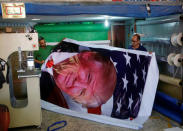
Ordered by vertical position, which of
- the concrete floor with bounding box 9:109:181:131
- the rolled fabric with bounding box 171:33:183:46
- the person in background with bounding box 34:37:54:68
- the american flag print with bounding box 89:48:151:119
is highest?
the rolled fabric with bounding box 171:33:183:46

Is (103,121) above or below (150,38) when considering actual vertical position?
below

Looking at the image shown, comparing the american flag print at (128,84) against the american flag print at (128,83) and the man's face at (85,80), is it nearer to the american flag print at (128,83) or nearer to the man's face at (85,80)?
the american flag print at (128,83)

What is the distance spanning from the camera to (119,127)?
324 cm

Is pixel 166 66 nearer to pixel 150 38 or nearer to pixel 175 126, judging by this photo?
pixel 150 38

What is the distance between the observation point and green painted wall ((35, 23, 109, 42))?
5.23m

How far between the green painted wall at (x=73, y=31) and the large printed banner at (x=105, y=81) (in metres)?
1.67

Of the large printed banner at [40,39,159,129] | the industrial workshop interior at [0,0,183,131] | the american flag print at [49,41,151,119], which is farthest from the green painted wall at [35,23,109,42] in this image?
the american flag print at [49,41,151,119]

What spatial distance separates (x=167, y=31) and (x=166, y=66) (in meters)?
0.72

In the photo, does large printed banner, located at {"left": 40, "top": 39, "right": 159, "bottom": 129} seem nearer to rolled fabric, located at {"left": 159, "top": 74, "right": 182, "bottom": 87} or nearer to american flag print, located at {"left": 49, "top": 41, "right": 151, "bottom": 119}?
american flag print, located at {"left": 49, "top": 41, "right": 151, "bottom": 119}

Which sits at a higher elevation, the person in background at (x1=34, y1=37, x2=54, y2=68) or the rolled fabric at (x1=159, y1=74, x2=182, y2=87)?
the person in background at (x1=34, y1=37, x2=54, y2=68)

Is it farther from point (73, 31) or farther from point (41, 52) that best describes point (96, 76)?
point (73, 31)

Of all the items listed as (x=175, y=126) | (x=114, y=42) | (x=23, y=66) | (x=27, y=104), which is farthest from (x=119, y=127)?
(x=114, y=42)

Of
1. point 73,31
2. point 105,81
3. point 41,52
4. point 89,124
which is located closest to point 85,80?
point 105,81

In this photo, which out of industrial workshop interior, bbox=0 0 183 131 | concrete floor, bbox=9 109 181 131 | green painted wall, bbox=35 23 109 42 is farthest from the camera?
green painted wall, bbox=35 23 109 42
